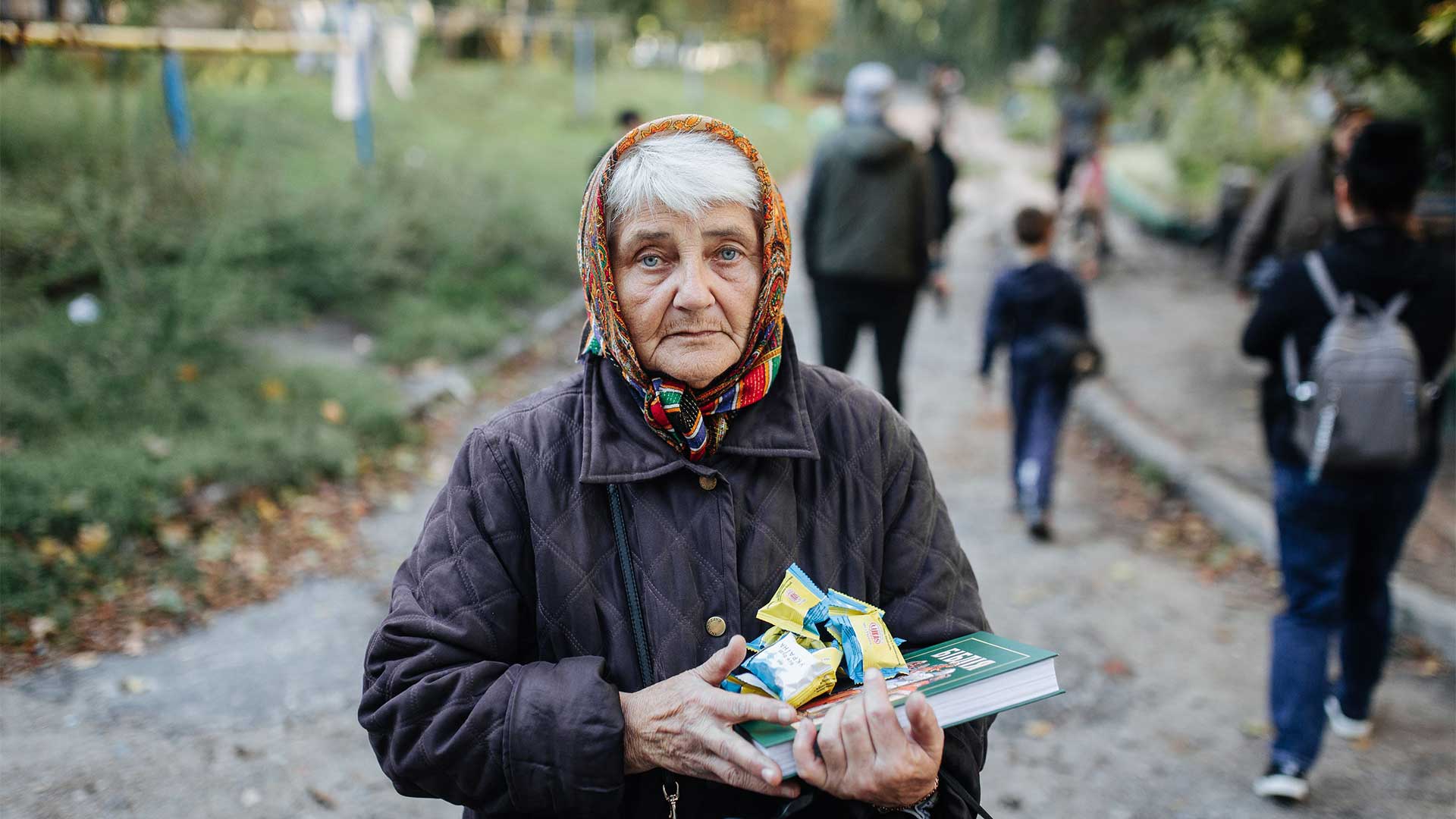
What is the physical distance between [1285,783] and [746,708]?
281cm

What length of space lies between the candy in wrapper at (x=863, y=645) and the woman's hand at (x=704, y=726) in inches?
5.4

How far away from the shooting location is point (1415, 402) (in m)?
3.30

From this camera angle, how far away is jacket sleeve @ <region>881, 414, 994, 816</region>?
183 cm

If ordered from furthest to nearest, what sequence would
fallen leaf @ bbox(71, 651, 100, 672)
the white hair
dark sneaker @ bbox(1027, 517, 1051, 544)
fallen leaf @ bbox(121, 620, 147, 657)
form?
dark sneaker @ bbox(1027, 517, 1051, 544) < fallen leaf @ bbox(121, 620, 147, 657) < fallen leaf @ bbox(71, 651, 100, 672) < the white hair

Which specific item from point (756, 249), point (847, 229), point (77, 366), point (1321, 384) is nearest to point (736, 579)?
point (756, 249)

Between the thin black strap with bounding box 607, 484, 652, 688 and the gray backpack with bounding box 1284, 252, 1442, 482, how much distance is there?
254cm

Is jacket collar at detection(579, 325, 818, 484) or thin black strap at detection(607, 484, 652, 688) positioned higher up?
jacket collar at detection(579, 325, 818, 484)

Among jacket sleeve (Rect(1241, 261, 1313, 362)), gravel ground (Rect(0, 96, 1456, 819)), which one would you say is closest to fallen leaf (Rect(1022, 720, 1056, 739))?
gravel ground (Rect(0, 96, 1456, 819))

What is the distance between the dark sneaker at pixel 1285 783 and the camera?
3.55m

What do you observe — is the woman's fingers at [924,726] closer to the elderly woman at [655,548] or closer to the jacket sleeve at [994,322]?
the elderly woman at [655,548]

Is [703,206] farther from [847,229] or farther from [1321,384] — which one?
[847,229]

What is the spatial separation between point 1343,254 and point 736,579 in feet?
8.70

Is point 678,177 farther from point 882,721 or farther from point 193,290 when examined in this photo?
point 193,290

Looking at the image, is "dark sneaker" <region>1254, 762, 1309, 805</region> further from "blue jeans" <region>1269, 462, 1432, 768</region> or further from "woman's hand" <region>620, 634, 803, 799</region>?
"woman's hand" <region>620, 634, 803, 799</region>
